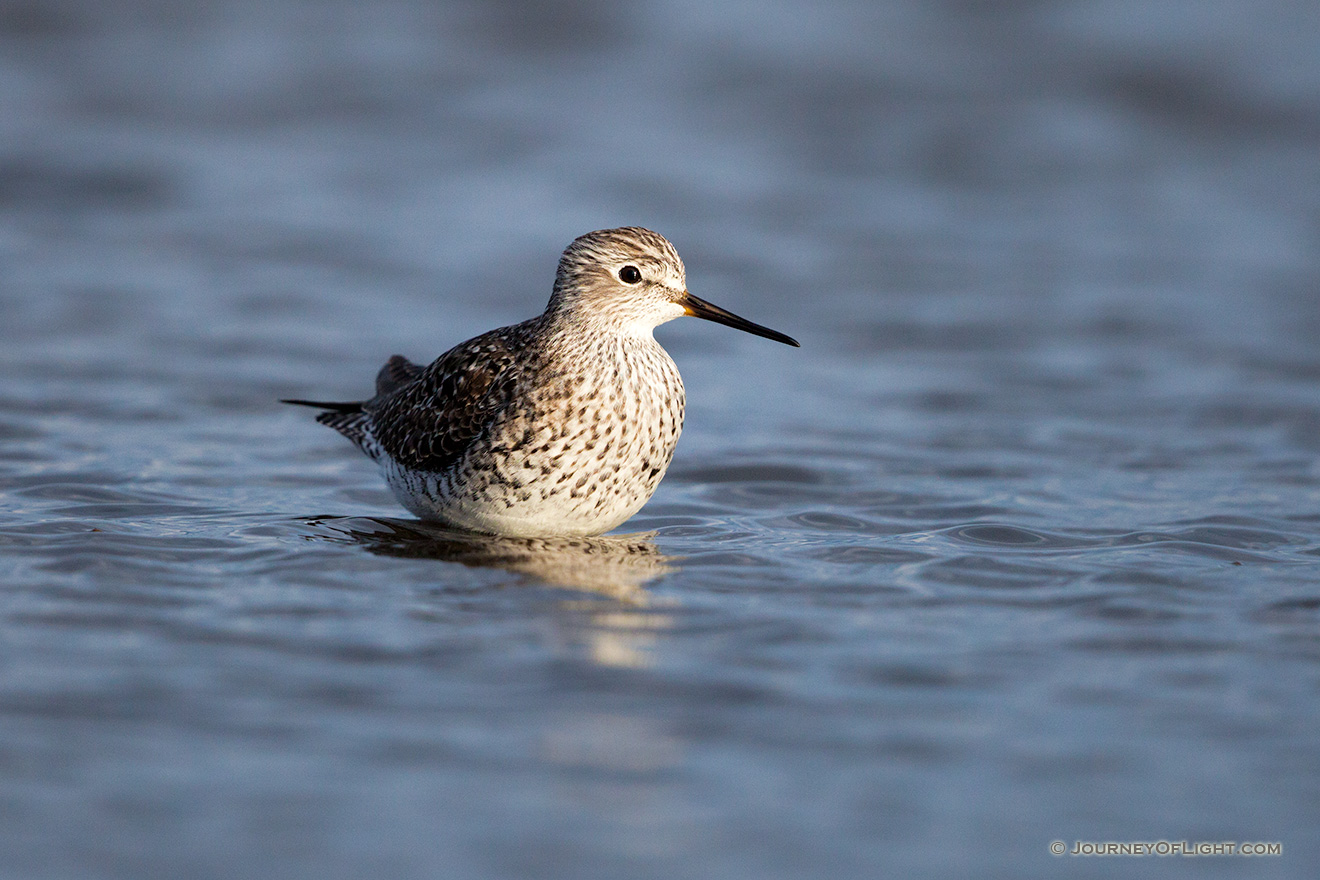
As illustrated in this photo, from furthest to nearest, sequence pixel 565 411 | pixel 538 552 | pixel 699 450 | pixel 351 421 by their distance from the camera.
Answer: pixel 699 450 → pixel 351 421 → pixel 538 552 → pixel 565 411

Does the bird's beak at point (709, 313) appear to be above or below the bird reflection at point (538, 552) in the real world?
above

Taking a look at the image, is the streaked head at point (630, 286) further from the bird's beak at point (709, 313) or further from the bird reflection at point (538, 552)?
the bird reflection at point (538, 552)

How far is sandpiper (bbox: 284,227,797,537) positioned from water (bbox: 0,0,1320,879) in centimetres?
26

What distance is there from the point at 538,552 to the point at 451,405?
86 cm

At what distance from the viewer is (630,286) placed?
24.3 ft

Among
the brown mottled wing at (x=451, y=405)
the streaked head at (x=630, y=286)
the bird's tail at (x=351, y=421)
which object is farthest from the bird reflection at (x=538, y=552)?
the streaked head at (x=630, y=286)

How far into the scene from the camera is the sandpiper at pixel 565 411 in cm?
702

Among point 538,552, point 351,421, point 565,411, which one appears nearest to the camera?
point 565,411

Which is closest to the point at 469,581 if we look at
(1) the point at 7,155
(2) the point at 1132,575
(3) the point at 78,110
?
(2) the point at 1132,575

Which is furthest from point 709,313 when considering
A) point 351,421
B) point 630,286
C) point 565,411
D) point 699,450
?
point 351,421

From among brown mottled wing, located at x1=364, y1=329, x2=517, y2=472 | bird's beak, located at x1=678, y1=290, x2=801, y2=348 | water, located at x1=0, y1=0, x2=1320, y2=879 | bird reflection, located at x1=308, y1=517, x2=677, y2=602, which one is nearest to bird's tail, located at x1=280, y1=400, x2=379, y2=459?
brown mottled wing, located at x1=364, y1=329, x2=517, y2=472

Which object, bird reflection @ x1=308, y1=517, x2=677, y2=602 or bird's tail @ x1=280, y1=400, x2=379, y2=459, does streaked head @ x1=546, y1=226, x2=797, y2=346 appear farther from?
bird's tail @ x1=280, y1=400, x2=379, y2=459

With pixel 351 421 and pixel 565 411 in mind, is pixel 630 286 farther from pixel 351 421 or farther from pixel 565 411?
pixel 351 421

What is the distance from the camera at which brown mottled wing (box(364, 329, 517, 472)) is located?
23.8ft
